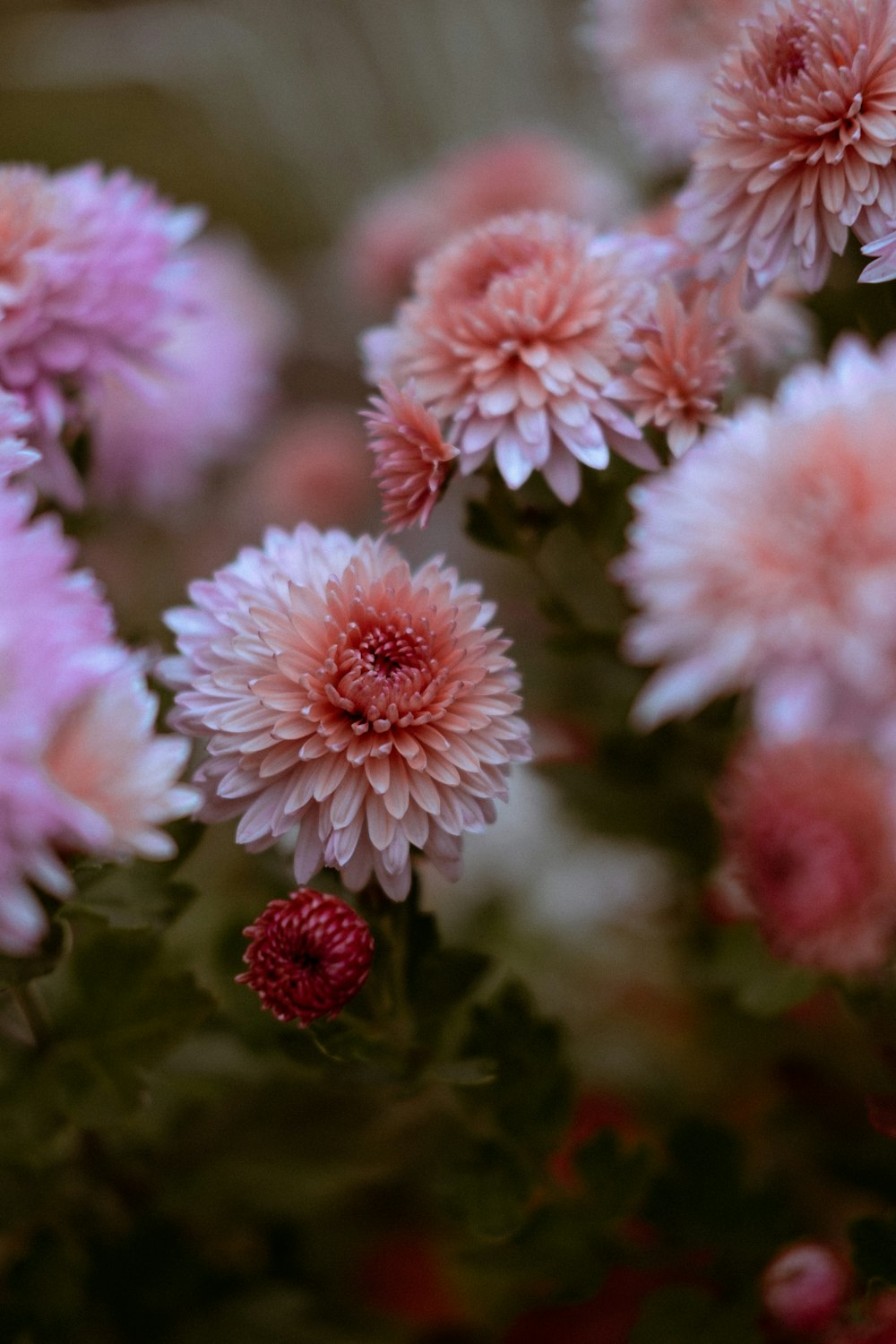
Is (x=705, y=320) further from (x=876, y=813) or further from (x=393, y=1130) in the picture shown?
(x=393, y=1130)

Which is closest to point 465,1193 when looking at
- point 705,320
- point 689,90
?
point 705,320

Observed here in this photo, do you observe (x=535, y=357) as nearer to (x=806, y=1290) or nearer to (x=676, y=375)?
(x=676, y=375)

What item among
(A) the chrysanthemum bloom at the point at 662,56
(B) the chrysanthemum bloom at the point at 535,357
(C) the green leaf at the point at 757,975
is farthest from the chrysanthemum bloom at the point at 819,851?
(A) the chrysanthemum bloom at the point at 662,56

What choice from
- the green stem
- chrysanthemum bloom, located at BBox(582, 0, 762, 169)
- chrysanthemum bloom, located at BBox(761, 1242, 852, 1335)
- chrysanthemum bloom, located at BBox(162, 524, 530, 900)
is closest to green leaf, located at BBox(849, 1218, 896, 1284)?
chrysanthemum bloom, located at BBox(761, 1242, 852, 1335)

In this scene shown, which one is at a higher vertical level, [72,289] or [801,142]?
[72,289]

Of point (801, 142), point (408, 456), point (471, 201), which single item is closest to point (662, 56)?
point (471, 201)

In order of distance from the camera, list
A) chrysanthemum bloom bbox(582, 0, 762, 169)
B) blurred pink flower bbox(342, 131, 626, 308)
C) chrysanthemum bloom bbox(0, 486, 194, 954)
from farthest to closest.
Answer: blurred pink flower bbox(342, 131, 626, 308) → chrysanthemum bloom bbox(582, 0, 762, 169) → chrysanthemum bloom bbox(0, 486, 194, 954)

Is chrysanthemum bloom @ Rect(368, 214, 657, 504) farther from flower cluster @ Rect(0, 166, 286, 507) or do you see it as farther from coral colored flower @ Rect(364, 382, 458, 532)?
flower cluster @ Rect(0, 166, 286, 507)
